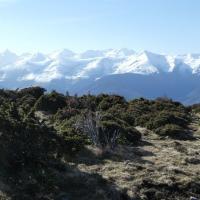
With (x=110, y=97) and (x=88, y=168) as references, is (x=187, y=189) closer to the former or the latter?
(x=88, y=168)

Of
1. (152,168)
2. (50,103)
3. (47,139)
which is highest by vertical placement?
(50,103)

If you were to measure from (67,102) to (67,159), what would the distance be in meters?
14.1

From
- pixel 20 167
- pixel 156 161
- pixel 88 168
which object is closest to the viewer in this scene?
pixel 20 167

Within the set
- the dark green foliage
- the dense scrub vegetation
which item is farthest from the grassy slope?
the dark green foliage

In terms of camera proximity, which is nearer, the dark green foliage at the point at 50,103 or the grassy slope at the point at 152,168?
the grassy slope at the point at 152,168

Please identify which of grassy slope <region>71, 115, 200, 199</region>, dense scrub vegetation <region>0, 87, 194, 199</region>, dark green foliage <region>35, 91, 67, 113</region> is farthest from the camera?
dark green foliage <region>35, 91, 67, 113</region>

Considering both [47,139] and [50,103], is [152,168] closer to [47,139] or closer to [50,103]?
[47,139]

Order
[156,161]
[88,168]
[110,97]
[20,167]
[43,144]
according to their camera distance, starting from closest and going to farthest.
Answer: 1. [20,167]
2. [43,144]
3. [88,168]
4. [156,161]
5. [110,97]

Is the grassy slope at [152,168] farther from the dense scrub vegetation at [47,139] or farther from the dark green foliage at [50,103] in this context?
the dark green foliage at [50,103]

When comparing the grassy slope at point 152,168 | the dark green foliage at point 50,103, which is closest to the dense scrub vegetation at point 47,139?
the grassy slope at point 152,168

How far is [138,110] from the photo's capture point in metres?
29.5

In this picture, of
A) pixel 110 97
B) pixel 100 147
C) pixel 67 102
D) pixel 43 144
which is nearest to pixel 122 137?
pixel 100 147

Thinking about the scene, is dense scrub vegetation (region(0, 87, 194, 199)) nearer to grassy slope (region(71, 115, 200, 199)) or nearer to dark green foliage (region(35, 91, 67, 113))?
grassy slope (region(71, 115, 200, 199))

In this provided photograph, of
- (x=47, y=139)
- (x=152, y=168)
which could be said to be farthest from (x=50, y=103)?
(x=47, y=139)
